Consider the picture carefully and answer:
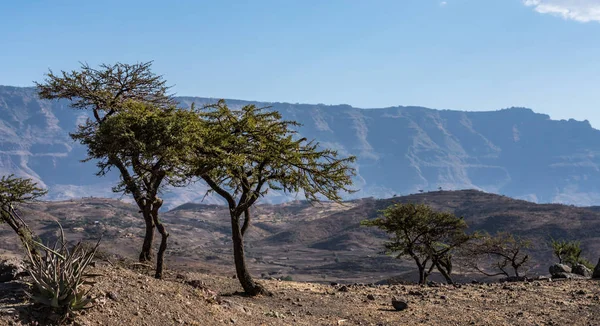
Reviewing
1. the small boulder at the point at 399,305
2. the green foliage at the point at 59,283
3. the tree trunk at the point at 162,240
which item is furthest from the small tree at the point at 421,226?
the green foliage at the point at 59,283

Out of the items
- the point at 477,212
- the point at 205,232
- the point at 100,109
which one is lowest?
the point at 205,232

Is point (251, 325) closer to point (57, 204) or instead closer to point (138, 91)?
point (138, 91)

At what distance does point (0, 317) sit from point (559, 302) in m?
17.6

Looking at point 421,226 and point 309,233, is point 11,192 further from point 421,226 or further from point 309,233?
point 309,233

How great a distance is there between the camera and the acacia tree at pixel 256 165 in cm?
1653

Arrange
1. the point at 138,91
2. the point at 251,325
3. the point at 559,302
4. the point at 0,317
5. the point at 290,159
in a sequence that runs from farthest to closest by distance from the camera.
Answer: the point at 138,91, the point at 559,302, the point at 290,159, the point at 251,325, the point at 0,317

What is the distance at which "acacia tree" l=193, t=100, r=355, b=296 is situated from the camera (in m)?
16.5

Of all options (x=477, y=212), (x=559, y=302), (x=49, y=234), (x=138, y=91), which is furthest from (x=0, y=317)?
(x=477, y=212)

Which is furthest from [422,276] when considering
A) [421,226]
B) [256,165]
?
[256,165]

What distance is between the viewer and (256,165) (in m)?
17.5

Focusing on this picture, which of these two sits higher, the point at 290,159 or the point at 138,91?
the point at 138,91

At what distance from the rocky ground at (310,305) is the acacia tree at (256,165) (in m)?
2.75

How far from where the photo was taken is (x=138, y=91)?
23.2m

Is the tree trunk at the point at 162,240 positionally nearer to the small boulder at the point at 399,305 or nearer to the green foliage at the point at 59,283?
the green foliage at the point at 59,283
